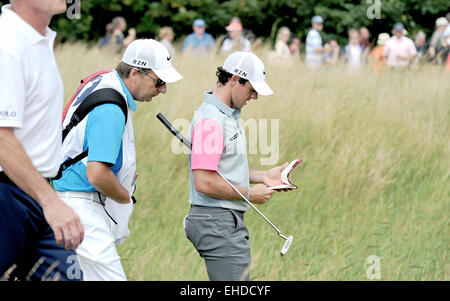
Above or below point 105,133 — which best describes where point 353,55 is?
below

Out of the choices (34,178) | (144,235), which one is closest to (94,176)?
(34,178)

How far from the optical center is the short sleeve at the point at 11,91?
2.90 meters

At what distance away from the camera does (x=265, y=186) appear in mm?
4570

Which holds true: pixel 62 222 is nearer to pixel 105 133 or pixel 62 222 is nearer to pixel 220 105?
pixel 105 133

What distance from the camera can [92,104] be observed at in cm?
388

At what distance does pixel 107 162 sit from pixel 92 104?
0.31 metres

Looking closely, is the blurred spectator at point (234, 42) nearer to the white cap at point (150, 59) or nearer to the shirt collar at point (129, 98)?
the white cap at point (150, 59)

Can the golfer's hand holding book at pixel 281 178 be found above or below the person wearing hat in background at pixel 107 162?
below

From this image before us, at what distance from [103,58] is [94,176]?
8772 mm

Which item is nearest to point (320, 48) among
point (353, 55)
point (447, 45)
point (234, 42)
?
point (353, 55)

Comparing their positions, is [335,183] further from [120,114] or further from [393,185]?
[120,114]

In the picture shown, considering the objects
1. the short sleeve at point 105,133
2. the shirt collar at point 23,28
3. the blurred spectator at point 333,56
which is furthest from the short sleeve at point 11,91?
the blurred spectator at point 333,56

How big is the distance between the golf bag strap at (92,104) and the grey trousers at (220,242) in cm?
80
